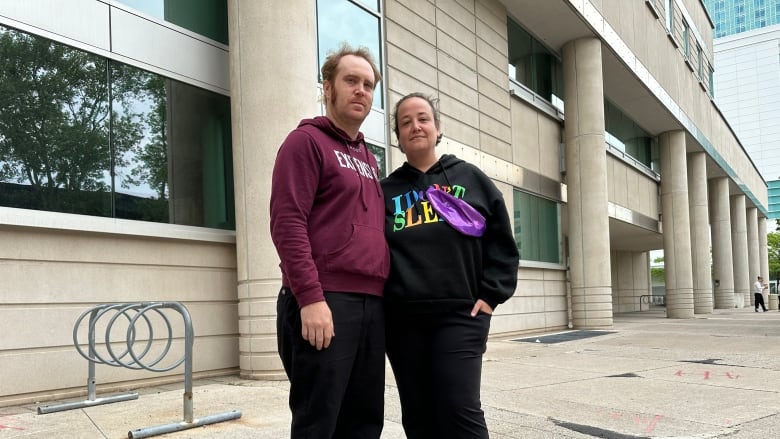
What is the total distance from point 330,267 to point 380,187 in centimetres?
51

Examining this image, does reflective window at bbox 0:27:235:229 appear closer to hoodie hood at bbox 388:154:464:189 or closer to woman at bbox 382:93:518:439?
hoodie hood at bbox 388:154:464:189

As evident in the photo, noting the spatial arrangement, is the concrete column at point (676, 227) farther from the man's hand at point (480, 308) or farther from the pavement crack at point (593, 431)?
the man's hand at point (480, 308)

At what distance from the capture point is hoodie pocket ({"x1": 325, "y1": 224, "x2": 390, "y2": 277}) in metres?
2.36

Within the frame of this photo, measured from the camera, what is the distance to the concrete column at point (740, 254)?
37875 mm

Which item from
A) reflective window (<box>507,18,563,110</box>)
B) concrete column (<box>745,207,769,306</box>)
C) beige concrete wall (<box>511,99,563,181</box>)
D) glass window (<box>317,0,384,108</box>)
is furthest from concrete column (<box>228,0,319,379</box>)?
concrete column (<box>745,207,769,306</box>)

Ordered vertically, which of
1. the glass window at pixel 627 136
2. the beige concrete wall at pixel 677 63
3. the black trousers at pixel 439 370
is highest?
the beige concrete wall at pixel 677 63

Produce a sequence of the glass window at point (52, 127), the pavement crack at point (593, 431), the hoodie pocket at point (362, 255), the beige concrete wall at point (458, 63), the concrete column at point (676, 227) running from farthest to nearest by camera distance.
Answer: the concrete column at point (676, 227) < the beige concrete wall at point (458, 63) < the glass window at point (52, 127) < the pavement crack at point (593, 431) < the hoodie pocket at point (362, 255)

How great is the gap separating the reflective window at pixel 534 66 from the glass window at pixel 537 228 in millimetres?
3129

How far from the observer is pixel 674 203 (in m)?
25.5

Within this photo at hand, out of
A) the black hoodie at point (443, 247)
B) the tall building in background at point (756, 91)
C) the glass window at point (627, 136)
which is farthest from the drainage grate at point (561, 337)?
the tall building in background at point (756, 91)

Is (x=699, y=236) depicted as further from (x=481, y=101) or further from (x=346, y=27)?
(x=346, y=27)

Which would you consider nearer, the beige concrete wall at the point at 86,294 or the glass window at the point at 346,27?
the beige concrete wall at the point at 86,294

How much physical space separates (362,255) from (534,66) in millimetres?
16812

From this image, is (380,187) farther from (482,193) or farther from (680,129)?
(680,129)
